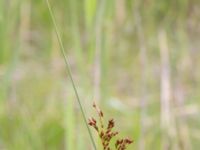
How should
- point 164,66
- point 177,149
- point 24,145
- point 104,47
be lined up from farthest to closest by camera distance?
point 164,66, point 177,149, point 24,145, point 104,47

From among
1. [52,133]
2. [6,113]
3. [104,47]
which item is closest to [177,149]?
[52,133]

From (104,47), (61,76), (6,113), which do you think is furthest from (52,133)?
(104,47)

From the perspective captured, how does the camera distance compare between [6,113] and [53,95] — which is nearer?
[6,113]

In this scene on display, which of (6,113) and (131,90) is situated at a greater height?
(131,90)

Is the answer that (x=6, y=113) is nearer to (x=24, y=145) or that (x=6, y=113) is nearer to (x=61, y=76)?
(x=24, y=145)

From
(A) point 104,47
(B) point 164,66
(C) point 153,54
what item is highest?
(C) point 153,54

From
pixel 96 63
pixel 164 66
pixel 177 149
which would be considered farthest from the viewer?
pixel 164 66
